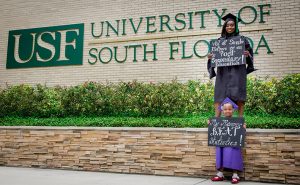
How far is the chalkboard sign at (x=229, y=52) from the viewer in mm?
5129

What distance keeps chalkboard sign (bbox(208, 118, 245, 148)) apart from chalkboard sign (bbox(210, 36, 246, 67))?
0.89 m

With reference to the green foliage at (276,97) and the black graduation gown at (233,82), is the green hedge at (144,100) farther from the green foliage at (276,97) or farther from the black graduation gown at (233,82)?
the black graduation gown at (233,82)

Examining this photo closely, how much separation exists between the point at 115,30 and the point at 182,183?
Answer: 5.92 metres

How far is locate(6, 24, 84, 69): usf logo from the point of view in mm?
9906

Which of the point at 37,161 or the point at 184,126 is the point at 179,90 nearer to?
the point at 184,126

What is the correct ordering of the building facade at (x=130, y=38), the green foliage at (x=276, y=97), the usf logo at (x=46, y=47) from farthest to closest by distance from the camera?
1. the usf logo at (x=46, y=47)
2. the building facade at (x=130, y=38)
3. the green foliage at (x=276, y=97)

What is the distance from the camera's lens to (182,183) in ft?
15.3

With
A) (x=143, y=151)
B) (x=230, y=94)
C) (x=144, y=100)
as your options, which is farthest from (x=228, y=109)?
(x=144, y=100)

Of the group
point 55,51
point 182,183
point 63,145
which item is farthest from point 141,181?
point 55,51

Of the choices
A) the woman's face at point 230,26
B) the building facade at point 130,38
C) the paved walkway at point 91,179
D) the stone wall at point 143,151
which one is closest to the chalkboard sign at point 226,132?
the stone wall at point 143,151

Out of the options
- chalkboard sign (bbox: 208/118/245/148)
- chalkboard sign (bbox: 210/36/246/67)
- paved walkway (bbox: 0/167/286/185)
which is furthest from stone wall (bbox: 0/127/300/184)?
chalkboard sign (bbox: 210/36/246/67)

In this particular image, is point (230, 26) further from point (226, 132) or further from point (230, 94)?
point (226, 132)

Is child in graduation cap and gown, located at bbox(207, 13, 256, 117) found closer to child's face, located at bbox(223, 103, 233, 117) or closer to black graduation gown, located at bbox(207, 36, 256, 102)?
black graduation gown, located at bbox(207, 36, 256, 102)

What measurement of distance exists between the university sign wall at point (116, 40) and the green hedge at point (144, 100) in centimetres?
123
